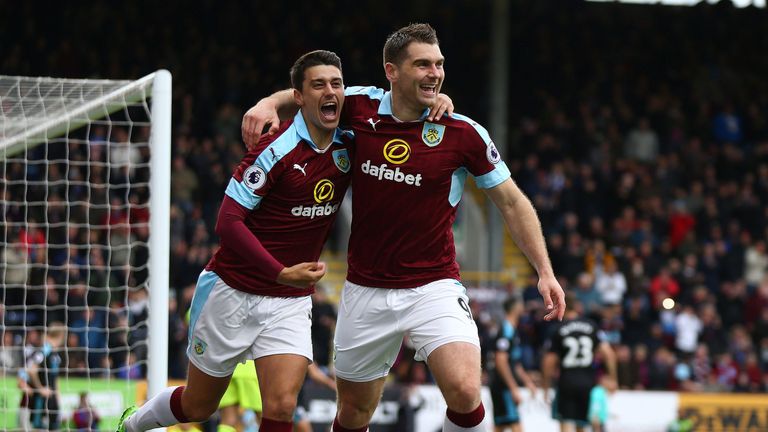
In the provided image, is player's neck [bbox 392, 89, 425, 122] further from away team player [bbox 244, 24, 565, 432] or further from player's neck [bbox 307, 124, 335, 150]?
player's neck [bbox 307, 124, 335, 150]

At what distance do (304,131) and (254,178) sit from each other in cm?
39

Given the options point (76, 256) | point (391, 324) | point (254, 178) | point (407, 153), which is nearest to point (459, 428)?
point (391, 324)

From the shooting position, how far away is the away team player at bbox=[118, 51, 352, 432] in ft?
19.9

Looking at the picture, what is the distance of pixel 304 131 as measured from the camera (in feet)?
20.3

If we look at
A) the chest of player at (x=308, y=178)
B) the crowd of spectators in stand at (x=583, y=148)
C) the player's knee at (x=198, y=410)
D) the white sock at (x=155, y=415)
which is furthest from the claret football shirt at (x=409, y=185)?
the crowd of spectators in stand at (x=583, y=148)

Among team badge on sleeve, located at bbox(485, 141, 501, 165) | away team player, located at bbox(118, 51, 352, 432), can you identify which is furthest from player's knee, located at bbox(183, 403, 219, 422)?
team badge on sleeve, located at bbox(485, 141, 501, 165)

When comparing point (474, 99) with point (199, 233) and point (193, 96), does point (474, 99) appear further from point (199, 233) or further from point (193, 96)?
point (199, 233)

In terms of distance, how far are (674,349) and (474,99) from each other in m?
7.01

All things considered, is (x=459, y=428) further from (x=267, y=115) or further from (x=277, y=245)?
(x=267, y=115)

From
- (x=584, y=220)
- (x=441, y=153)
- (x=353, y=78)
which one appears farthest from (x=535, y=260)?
(x=353, y=78)

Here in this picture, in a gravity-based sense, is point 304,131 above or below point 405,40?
below

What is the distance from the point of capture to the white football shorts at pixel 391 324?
604 centimetres

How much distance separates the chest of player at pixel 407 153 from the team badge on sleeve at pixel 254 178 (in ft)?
1.68

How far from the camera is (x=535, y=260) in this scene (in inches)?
241
